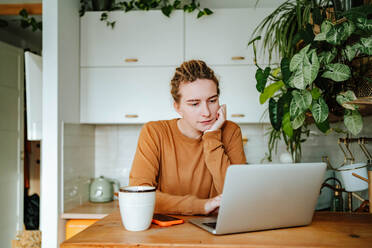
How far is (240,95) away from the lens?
2840 millimetres

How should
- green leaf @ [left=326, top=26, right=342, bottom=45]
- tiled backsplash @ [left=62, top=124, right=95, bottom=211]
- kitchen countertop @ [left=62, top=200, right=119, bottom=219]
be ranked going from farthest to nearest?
tiled backsplash @ [left=62, top=124, right=95, bottom=211], kitchen countertop @ [left=62, top=200, right=119, bottom=219], green leaf @ [left=326, top=26, right=342, bottom=45]

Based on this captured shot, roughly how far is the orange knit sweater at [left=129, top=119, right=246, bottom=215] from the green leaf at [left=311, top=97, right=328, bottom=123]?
16.1 inches

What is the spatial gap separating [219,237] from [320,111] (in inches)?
30.2

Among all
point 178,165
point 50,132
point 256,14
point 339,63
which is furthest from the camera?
point 256,14

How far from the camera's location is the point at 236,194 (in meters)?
0.93

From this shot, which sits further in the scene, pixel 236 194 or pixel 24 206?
pixel 24 206

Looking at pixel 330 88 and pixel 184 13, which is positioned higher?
pixel 184 13

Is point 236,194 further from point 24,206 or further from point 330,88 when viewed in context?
point 24,206

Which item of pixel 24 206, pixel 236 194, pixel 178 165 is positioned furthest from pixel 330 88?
pixel 24 206

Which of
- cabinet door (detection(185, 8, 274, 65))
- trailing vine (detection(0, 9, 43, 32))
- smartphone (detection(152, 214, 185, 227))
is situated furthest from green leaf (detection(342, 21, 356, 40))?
trailing vine (detection(0, 9, 43, 32))

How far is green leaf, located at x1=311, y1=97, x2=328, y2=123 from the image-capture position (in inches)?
56.2

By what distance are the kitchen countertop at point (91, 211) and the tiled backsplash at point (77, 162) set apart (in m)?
0.06

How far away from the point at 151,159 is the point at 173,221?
0.52 meters

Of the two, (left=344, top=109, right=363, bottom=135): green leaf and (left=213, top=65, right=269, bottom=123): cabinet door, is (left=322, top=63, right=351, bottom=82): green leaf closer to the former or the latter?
(left=344, top=109, right=363, bottom=135): green leaf
